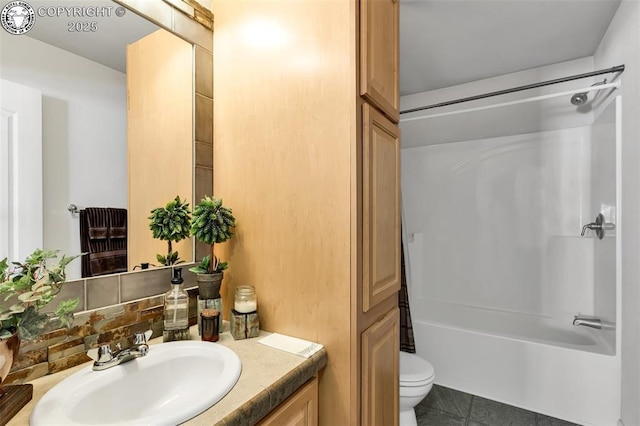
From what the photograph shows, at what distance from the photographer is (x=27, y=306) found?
0.69 metres

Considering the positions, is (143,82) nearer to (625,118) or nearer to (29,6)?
(29,6)

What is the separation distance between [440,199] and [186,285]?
8.24ft

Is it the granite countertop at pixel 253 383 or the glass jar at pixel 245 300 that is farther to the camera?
the glass jar at pixel 245 300

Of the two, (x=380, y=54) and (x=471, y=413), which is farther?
(x=471, y=413)

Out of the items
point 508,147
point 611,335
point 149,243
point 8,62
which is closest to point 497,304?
point 611,335

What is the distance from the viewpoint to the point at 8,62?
80cm

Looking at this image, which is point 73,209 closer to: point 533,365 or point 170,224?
point 170,224

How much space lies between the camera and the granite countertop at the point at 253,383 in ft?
2.14

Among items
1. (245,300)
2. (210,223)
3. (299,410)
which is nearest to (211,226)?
(210,223)

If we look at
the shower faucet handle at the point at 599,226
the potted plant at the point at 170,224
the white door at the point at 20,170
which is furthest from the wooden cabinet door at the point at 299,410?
the shower faucet handle at the point at 599,226

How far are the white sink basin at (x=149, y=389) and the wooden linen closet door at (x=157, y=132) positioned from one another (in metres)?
0.35

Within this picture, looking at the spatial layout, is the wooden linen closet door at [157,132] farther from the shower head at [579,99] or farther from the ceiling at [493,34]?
the shower head at [579,99]

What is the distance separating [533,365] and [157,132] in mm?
2549

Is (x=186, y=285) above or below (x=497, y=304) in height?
above
